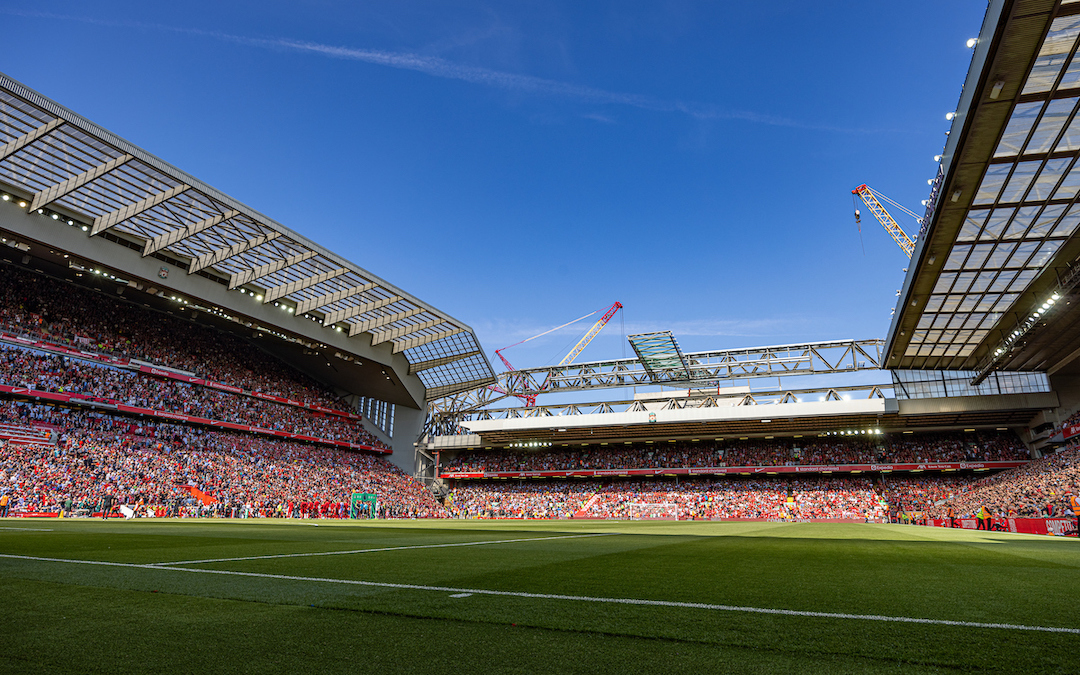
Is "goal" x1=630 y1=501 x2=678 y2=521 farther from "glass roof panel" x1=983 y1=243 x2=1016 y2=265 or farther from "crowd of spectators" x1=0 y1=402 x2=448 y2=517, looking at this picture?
"glass roof panel" x1=983 y1=243 x2=1016 y2=265

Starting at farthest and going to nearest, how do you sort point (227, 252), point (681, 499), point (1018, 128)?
point (681, 499) → point (227, 252) → point (1018, 128)

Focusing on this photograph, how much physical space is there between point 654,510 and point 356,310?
3166cm

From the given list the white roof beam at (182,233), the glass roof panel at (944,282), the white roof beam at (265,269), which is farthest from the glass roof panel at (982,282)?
the white roof beam at (182,233)

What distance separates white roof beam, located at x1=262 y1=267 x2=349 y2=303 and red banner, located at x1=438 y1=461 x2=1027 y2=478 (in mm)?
31315

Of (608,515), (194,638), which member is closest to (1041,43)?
(194,638)

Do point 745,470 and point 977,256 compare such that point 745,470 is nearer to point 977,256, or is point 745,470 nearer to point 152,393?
point 977,256

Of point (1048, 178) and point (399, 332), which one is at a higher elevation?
point (399, 332)

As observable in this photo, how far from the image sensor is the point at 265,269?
121 ft

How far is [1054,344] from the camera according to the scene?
34875 millimetres

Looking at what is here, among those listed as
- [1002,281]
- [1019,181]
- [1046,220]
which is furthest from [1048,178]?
[1002,281]

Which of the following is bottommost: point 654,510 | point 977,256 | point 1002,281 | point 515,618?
point 654,510

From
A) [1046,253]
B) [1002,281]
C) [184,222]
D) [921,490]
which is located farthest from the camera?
[921,490]

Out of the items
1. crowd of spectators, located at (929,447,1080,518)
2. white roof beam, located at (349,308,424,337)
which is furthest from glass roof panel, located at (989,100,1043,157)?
white roof beam, located at (349,308,424,337)

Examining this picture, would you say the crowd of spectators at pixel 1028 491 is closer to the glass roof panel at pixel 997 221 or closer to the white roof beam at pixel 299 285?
the glass roof panel at pixel 997 221
